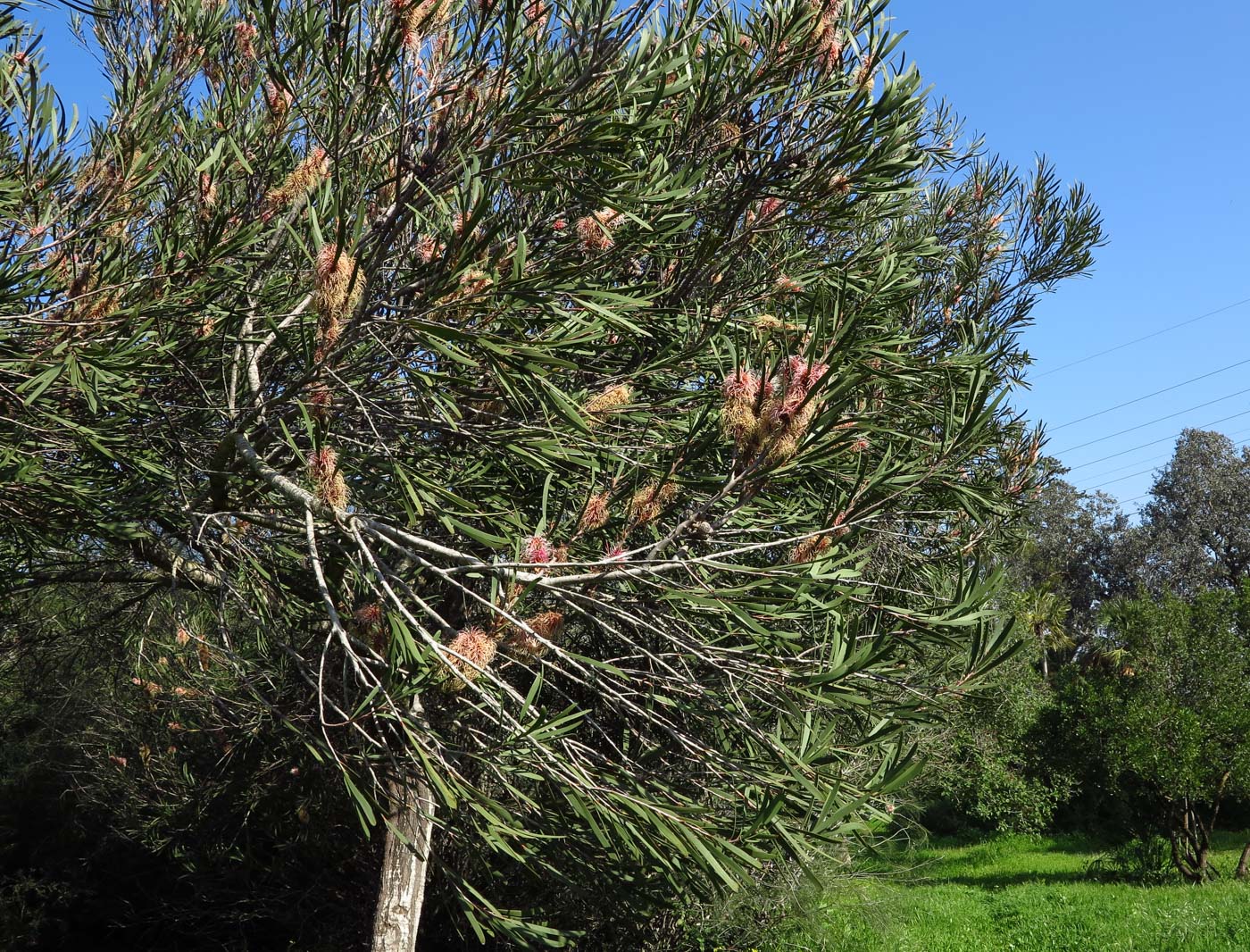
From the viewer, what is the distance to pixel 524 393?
3033 mm

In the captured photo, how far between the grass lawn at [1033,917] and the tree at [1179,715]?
0.83 metres

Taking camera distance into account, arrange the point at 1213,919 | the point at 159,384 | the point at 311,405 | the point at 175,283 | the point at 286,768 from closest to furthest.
Answer: the point at 311,405
the point at 175,283
the point at 159,384
the point at 286,768
the point at 1213,919

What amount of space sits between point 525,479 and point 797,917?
4515mm

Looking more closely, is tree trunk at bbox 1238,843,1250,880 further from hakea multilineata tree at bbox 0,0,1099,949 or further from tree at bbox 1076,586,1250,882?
hakea multilineata tree at bbox 0,0,1099,949

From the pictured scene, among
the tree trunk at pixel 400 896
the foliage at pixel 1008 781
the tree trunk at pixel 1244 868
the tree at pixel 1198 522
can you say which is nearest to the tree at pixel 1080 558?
the tree at pixel 1198 522

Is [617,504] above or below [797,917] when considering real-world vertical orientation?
above

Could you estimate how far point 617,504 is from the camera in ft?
9.77

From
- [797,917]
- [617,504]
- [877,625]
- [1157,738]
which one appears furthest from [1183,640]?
[617,504]

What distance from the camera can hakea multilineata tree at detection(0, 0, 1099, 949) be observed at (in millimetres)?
2592

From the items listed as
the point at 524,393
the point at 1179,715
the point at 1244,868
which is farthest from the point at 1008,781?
the point at 524,393

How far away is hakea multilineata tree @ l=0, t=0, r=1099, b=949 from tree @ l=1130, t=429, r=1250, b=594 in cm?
2788

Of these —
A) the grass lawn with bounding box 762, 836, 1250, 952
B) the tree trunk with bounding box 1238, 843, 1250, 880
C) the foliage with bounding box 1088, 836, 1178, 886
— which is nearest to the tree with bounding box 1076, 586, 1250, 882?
the tree trunk with bounding box 1238, 843, 1250, 880

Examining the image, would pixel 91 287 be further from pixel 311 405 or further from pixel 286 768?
pixel 286 768

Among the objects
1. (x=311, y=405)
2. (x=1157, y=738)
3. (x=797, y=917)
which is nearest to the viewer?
(x=311, y=405)
